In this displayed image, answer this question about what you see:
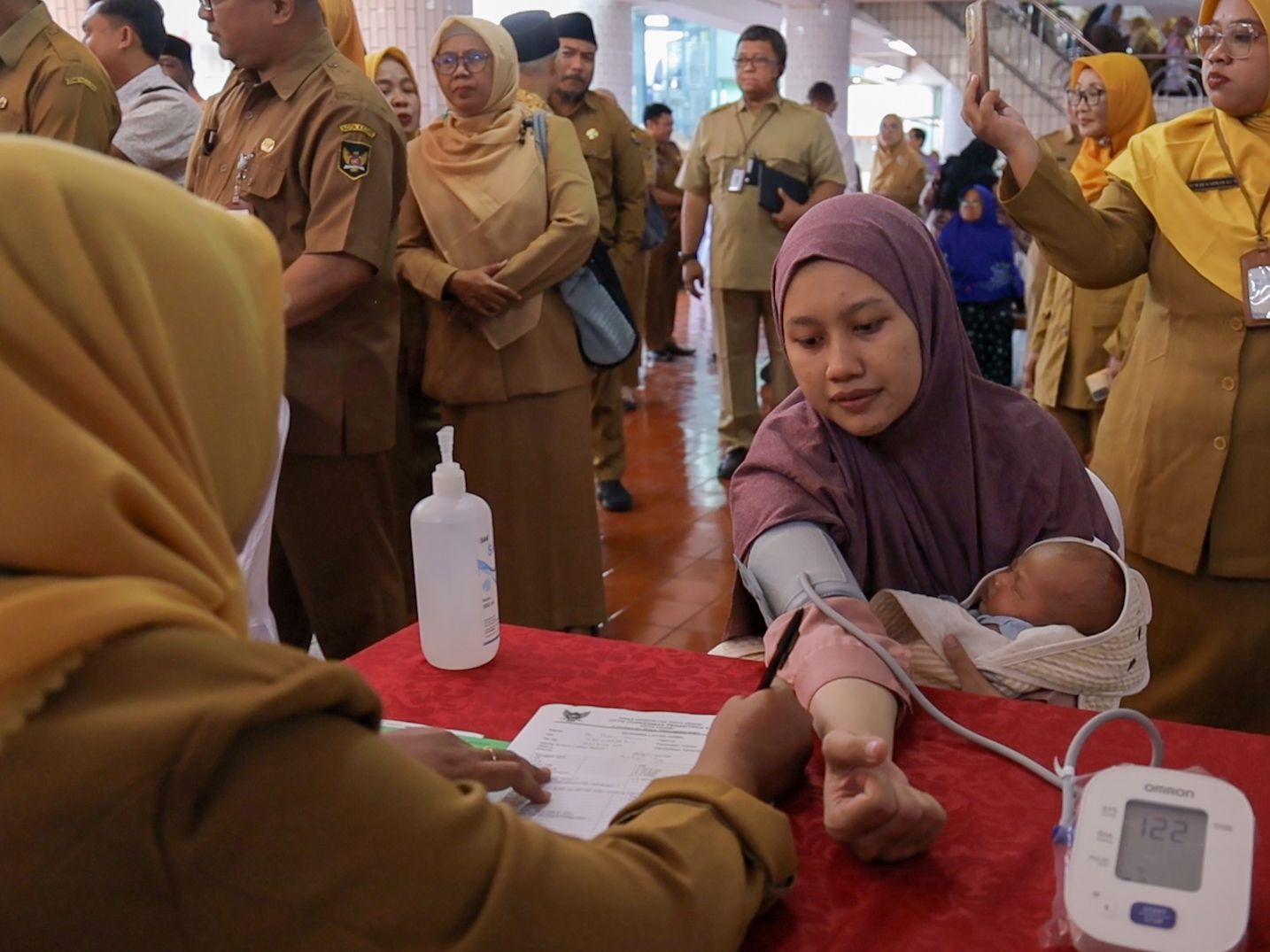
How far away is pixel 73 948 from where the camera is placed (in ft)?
2.00

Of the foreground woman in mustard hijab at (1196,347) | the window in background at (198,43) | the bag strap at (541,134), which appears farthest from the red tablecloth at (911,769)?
the window in background at (198,43)

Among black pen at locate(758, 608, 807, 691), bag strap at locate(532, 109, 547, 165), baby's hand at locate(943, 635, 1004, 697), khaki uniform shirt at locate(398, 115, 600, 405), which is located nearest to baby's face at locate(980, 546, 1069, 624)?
baby's hand at locate(943, 635, 1004, 697)

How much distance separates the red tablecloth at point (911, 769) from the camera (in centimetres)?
88

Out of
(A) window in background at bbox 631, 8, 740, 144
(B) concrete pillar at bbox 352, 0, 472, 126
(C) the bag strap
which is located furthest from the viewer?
(A) window in background at bbox 631, 8, 740, 144

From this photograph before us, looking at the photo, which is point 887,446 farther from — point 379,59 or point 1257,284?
point 379,59

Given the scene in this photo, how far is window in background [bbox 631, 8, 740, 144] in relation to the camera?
1503 centimetres

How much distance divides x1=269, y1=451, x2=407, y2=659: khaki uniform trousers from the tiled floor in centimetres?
81

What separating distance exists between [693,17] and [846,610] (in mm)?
14620

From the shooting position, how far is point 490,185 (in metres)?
2.91

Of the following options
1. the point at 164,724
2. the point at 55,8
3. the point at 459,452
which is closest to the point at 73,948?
the point at 164,724

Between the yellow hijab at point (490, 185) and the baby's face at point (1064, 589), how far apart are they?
1712mm

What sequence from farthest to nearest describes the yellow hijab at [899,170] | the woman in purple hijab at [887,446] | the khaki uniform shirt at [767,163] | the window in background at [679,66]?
the window in background at [679,66]
the yellow hijab at [899,170]
the khaki uniform shirt at [767,163]
the woman in purple hijab at [887,446]

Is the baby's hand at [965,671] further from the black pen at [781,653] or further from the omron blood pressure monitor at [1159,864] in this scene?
the omron blood pressure monitor at [1159,864]

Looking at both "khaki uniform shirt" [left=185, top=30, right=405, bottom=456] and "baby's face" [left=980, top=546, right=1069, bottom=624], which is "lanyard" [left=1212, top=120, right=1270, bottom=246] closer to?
"baby's face" [left=980, top=546, right=1069, bottom=624]
